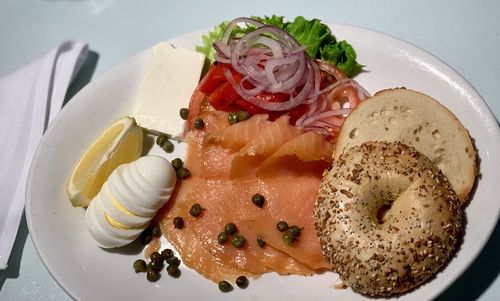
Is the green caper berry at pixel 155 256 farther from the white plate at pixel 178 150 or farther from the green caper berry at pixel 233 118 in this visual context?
the green caper berry at pixel 233 118

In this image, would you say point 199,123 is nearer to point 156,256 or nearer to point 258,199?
point 258,199

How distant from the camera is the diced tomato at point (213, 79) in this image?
3.30 m

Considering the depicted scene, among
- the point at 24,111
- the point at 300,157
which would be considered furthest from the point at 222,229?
the point at 24,111

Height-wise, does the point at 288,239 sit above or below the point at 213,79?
below

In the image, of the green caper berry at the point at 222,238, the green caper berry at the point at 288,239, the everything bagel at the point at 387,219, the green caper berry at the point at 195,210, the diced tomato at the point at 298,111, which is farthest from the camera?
the diced tomato at the point at 298,111

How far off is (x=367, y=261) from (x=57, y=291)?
173cm

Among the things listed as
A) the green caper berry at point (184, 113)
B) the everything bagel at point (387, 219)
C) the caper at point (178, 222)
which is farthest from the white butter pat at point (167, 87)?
the everything bagel at point (387, 219)

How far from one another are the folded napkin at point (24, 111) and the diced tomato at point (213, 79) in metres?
1.07

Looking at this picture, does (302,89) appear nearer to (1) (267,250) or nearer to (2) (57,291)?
(1) (267,250)

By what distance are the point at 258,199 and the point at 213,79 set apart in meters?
0.84

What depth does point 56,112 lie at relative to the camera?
372 centimetres

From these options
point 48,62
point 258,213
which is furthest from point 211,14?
point 258,213

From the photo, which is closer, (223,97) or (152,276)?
(152,276)

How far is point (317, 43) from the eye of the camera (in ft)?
11.0
